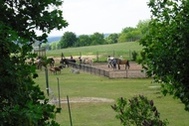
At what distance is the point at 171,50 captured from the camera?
852 cm

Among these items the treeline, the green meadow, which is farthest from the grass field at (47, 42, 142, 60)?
the green meadow

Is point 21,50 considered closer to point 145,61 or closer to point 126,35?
point 145,61

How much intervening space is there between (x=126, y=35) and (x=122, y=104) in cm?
14797

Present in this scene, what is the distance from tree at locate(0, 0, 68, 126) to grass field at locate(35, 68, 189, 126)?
13158mm

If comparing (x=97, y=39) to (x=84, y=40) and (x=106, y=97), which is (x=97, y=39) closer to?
(x=84, y=40)

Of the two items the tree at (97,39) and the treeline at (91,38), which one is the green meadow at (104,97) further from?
the tree at (97,39)

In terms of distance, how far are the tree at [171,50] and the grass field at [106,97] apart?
10.5 metres

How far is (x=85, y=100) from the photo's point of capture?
90.9 feet

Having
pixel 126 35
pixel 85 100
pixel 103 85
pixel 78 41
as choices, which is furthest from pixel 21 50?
pixel 126 35

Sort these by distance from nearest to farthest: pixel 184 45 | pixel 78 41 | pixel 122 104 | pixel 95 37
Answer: pixel 122 104, pixel 184 45, pixel 78 41, pixel 95 37

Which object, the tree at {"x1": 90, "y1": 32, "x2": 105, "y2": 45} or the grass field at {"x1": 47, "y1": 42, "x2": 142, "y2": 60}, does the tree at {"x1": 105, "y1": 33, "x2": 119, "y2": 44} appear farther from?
the grass field at {"x1": 47, "y1": 42, "x2": 142, "y2": 60}

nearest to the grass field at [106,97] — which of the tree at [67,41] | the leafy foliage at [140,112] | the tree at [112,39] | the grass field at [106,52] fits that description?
the leafy foliage at [140,112]

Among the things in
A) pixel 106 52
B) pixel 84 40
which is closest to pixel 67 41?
pixel 84 40

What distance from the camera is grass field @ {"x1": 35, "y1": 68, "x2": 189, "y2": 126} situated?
20.5m
